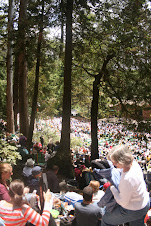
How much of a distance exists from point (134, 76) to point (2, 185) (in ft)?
29.1

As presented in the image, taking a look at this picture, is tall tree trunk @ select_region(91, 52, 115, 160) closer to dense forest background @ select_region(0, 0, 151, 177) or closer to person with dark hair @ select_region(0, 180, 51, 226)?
dense forest background @ select_region(0, 0, 151, 177)

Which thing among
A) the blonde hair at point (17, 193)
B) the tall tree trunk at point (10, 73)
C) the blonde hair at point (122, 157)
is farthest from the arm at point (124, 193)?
the tall tree trunk at point (10, 73)

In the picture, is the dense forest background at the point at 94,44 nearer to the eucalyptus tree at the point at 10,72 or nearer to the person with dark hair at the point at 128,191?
the eucalyptus tree at the point at 10,72

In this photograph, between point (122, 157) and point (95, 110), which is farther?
point (95, 110)

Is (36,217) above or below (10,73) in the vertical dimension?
below

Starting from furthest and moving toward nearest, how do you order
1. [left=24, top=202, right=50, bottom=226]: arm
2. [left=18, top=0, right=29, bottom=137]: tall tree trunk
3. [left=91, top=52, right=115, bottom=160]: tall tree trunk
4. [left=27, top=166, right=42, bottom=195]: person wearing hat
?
[left=91, top=52, right=115, bottom=160]: tall tree trunk
[left=18, top=0, right=29, bottom=137]: tall tree trunk
[left=27, top=166, right=42, bottom=195]: person wearing hat
[left=24, top=202, right=50, bottom=226]: arm

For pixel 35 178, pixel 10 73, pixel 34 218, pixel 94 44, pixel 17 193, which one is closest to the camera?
pixel 34 218

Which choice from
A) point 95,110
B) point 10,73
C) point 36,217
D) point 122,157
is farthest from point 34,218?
point 10,73

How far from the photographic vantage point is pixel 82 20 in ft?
36.0

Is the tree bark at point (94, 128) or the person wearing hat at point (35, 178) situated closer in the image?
the person wearing hat at point (35, 178)

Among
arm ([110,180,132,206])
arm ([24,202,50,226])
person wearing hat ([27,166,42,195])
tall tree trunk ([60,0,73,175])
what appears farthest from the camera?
tall tree trunk ([60,0,73,175])

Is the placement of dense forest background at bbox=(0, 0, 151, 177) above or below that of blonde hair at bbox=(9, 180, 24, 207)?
above

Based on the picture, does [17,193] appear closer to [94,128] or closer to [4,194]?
[4,194]

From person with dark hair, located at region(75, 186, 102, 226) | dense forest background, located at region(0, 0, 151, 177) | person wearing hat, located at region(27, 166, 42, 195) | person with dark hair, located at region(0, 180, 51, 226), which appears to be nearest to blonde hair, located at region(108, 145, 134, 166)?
person with dark hair, located at region(0, 180, 51, 226)
